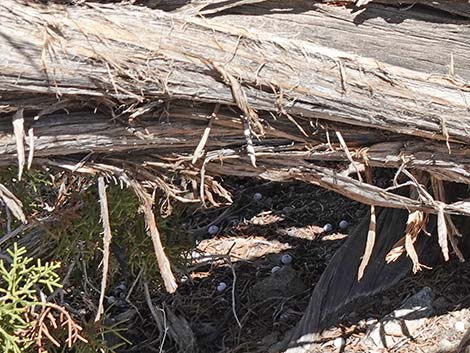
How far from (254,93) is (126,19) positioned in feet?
1.45

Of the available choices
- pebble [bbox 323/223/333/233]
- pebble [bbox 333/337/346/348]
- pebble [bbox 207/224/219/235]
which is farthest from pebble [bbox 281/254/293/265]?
pebble [bbox 333/337/346/348]

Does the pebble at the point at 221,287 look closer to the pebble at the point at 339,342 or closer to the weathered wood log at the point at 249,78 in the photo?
the pebble at the point at 339,342

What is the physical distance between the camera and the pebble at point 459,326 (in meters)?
3.98

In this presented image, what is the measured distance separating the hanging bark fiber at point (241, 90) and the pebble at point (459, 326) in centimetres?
77

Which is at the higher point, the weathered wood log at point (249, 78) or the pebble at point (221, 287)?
the weathered wood log at point (249, 78)

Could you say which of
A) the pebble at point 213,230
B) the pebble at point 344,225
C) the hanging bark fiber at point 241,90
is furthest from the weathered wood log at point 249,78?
the pebble at point 213,230

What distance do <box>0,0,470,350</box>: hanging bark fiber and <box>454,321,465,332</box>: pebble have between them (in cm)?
77

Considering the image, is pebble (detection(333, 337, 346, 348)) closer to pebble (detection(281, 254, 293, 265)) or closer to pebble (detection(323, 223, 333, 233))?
pebble (detection(281, 254, 293, 265))

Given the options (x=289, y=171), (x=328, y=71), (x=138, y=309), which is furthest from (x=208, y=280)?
(x=328, y=71)

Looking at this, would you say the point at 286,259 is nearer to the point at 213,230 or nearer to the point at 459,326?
the point at 213,230

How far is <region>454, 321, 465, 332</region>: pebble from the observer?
13.1 ft

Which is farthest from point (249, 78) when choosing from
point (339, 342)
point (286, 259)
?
point (286, 259)

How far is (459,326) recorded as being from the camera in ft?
13.1

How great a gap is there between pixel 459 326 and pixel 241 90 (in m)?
1.61
